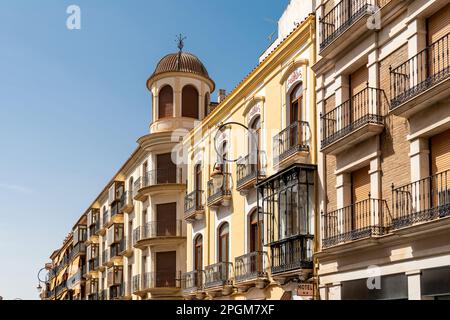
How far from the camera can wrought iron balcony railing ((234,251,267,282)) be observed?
22.5 metres

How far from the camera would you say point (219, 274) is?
86.7 ft

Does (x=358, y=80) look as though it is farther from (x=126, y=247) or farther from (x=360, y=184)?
(x=126, y=247)

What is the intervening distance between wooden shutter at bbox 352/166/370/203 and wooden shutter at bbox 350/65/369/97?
2015mm

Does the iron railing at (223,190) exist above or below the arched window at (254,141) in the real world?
below

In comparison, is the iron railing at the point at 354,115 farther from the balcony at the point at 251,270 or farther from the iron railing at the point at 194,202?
the iron railing at the point at 194,202

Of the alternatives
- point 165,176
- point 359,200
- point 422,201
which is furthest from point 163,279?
point 422,201

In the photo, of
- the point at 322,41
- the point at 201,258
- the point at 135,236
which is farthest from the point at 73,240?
the point at 322,41

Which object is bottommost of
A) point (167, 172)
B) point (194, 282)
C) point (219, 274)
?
point (194, 282)

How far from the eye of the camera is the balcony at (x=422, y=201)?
13648 mm

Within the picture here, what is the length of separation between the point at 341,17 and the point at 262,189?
20.4ft

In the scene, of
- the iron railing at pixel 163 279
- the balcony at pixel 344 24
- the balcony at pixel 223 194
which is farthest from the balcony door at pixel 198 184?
the balcony at pixel 344 24

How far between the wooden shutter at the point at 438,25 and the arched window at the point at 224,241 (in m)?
13.6

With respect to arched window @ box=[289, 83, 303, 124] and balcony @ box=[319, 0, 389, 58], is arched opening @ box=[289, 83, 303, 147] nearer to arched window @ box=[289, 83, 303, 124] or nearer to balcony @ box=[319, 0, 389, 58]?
arched window @ box=[289, 83, 303, 124]

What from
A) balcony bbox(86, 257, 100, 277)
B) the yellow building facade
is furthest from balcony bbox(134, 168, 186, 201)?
balcony bbox(86, 257, 100, 277)
